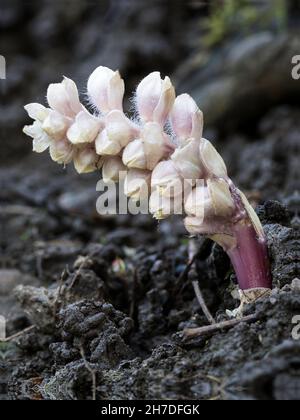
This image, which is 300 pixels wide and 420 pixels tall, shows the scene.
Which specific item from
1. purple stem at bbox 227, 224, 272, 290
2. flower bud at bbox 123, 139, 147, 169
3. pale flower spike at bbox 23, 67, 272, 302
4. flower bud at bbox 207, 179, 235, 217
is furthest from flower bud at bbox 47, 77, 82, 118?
purple stem at bbox 227, 224, 272, 290

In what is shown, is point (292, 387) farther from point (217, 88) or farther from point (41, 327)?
point (217, 88)

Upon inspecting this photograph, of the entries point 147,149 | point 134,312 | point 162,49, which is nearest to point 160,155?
point 147,149

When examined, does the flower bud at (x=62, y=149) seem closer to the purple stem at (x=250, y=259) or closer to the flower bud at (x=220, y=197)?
the flower bud at (x=220, y=197)

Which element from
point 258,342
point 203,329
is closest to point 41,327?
point 203,329

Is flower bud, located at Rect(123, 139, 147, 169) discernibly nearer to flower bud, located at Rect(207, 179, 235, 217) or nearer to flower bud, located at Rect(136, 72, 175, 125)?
flower bud, located at Rect(136, 72, 175, 125)

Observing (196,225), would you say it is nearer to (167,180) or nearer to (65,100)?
(167,180)

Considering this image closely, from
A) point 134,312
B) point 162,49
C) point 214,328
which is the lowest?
point 214,328

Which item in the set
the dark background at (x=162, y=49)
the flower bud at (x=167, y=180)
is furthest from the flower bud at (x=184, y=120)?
the dark background at (x=162, y=49)
